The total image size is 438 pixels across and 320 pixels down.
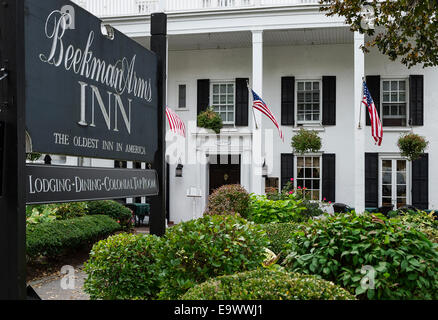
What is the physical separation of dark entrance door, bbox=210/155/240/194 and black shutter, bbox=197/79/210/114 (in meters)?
2.02

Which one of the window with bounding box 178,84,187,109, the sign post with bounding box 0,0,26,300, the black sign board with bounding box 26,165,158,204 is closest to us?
the sign post with bounding box 0,0,26,300

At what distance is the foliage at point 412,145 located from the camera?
13.9 metres

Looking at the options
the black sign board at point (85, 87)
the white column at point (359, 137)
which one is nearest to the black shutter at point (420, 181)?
the white column at point (359, 137)

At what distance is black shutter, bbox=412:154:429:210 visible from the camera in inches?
587

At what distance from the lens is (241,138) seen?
15.9 m

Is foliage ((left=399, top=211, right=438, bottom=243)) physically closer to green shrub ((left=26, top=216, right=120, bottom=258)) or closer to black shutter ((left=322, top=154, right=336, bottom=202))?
green shrub ((left=26, top=216, right=120, bottom=258))

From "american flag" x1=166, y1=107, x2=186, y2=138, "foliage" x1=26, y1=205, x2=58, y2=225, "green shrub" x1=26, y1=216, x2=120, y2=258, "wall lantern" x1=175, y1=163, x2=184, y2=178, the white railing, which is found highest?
the white railing

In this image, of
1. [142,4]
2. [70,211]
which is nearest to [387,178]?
[70,211]

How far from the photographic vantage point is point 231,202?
A: 31.2 feet

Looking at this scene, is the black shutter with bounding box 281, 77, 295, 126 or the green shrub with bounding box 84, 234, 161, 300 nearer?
the green shrub with bounding box 84, 234, 161, 300

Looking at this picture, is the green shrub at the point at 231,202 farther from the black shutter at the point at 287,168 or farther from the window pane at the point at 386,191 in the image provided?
the window pane at the point at 386,191

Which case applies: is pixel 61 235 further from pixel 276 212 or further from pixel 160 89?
pixel 160 89

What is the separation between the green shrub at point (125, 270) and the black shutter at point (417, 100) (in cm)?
1349

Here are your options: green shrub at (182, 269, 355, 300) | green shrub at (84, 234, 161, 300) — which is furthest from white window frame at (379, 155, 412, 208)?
green shrub at (182, 269, 355, 300)
